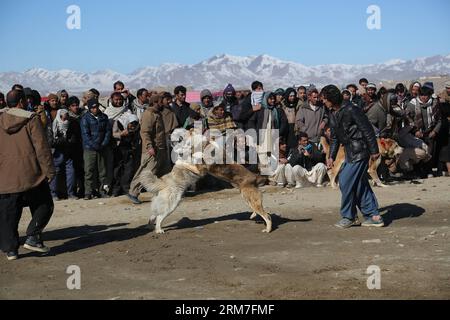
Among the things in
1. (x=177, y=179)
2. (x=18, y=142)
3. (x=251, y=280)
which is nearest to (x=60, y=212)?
(x=177, y=179)

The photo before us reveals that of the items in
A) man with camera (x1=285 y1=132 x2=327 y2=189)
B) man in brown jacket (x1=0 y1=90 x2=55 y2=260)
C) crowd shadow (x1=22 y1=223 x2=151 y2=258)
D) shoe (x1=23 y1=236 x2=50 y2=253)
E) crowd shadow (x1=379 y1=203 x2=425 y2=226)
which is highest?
man in brown jacket (x1=0 y1=90 x2=55 y2=260)

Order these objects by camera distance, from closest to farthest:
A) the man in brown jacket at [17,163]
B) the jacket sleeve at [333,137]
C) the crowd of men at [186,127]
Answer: the man in brown jacket at [17,163]
the jacket sleeve at [333,137]
the crowd of men at [186,127]

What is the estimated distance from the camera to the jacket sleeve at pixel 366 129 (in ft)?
29.5

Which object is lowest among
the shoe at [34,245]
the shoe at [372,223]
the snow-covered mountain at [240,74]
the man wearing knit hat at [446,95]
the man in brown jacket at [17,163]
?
the shoe at [372,223]

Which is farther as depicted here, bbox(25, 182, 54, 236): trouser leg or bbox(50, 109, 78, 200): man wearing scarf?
bbox(50, 109, 78, 200): man wearing scarf

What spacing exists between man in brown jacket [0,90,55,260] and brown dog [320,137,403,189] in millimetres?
6384

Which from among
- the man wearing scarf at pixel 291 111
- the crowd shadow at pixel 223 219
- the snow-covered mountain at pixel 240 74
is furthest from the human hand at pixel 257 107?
the snow-covered mountain at pixel 240 74

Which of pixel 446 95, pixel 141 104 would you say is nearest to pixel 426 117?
pixel 446 95

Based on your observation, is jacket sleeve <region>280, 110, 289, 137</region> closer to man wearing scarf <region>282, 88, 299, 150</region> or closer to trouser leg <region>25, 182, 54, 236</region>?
man wearing scarf <region>282, 88, 299, 150</region>

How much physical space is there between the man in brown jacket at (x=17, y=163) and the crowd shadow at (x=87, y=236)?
667 mm

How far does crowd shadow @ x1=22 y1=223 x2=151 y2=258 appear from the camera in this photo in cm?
877

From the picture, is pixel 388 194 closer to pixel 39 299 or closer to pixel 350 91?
pixel 350 91

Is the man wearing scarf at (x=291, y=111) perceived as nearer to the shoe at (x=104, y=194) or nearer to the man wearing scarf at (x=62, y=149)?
the shoe at (x=104, y=194)

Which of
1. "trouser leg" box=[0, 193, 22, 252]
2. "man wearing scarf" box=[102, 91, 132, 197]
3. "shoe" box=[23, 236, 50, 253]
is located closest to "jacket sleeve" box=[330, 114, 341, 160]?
"shoe" box=[23, 236, 50, 253]
